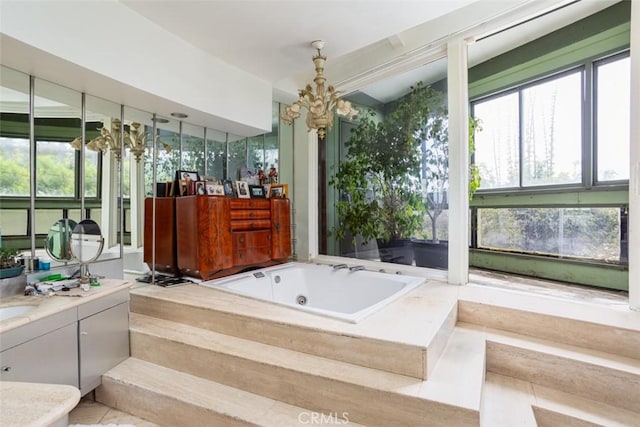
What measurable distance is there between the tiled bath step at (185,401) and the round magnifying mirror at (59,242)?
755 mm

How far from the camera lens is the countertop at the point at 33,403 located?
67 cm

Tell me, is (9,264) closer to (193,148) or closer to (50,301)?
(50,301)

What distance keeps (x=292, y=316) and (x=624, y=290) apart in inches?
100

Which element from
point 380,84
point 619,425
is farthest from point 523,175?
point 619,425

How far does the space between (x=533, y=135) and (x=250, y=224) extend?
3.24 metres

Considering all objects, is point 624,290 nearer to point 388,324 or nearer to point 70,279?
point 388,324

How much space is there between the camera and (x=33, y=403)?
73 cm

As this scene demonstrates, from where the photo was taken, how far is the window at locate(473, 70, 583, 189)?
309 centimetres

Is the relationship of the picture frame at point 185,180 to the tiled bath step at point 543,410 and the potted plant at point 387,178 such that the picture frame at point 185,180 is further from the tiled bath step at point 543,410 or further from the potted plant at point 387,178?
the tiled bath step at point 543,410

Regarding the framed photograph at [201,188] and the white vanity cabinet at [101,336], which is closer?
the white vanity cabinet at [101,336]

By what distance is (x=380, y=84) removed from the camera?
3238 millimetres

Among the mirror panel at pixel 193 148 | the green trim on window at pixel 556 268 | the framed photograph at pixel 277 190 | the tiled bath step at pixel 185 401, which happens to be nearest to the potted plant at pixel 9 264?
the tiled bath step at pixel 185 401

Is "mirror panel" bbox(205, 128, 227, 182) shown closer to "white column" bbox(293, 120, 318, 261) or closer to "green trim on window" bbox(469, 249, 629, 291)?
"white column" bbox(293, 120, 318, 261)

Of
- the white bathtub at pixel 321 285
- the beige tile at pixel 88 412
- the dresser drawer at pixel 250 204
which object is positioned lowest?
the beige tile at pixel 88 412
